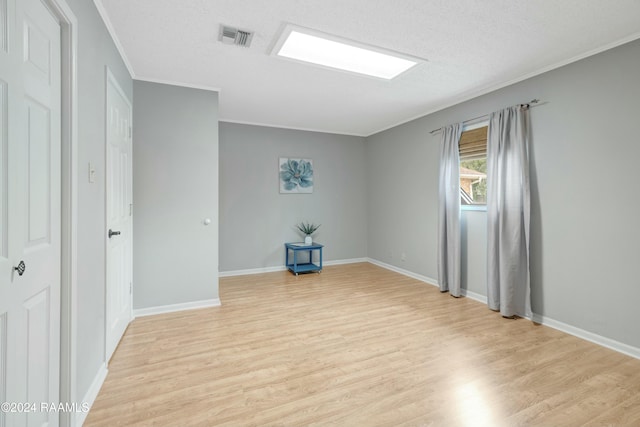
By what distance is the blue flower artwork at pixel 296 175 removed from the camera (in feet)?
17.6

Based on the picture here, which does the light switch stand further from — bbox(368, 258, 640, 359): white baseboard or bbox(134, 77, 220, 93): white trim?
bbox(368, 258, 640, 359): white baseboard

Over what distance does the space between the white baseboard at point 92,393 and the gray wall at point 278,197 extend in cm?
291

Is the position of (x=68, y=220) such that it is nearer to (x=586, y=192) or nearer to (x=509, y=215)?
(x=509, y=215)

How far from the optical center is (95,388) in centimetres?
187

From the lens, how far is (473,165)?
389 cm

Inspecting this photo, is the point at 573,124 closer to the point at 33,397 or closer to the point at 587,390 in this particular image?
the point at 587,390

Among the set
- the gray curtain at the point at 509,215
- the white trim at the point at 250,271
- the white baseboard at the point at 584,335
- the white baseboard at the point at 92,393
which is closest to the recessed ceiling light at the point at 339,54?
the gray curtain at the point at 509,215

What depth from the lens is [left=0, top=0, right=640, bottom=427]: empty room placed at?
1.43 metres

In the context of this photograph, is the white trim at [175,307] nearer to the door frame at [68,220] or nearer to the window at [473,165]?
the door frame at [68,220]

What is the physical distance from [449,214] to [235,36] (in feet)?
10.8

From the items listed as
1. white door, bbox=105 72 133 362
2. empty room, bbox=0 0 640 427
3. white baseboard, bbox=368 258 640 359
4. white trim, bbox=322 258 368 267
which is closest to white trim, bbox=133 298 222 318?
empty room, bbox=0 0 640 427

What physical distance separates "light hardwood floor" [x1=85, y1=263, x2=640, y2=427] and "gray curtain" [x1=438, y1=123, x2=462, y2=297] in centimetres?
62

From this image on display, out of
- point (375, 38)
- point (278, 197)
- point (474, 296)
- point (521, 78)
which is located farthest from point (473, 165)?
point (278, 197)

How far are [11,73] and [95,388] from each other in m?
1.85
